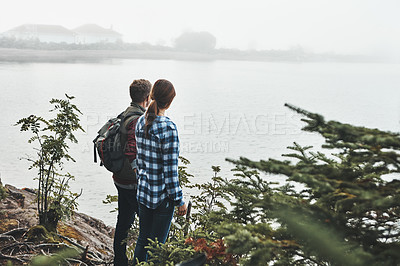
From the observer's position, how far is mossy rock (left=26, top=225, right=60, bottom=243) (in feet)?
10.7

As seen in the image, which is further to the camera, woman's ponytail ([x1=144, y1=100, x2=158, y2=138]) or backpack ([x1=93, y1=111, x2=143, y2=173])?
backpack ([x1=93, y1=111, x2=143, y2=173])

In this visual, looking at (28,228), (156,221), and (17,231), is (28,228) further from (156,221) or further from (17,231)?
(156,221)

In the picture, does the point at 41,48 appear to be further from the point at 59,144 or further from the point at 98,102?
the point at 59,144

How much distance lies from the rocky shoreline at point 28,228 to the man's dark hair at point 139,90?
3.72ft

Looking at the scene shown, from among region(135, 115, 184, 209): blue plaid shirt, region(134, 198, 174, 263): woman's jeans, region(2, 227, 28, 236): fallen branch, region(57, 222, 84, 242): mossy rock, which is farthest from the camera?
region(57, 222, 84, 242): mossy rock

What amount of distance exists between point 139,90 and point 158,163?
571 mm

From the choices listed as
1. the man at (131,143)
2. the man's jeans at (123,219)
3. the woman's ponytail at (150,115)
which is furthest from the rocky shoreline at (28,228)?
the woman's ponytail at (150,115)

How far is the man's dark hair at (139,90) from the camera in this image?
266cm

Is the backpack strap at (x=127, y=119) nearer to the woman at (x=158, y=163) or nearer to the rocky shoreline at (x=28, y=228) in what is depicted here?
the woman at (x=158, y=163)

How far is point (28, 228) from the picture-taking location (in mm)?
3393

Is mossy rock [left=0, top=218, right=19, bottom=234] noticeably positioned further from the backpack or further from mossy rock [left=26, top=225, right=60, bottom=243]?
the backpack

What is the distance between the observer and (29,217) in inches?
147

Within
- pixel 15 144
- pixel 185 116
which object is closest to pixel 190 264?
pixel 15 144

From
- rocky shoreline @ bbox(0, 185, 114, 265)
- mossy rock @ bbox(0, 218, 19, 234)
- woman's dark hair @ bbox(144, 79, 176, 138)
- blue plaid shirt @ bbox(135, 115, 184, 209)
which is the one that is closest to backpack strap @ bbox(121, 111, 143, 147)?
blue plaid shirt @ bbox(135, 115, 184, 209)
